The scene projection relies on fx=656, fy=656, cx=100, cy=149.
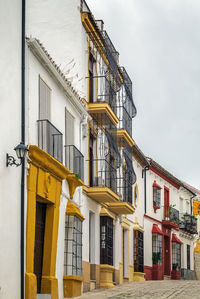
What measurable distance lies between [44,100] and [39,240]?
3303 mm

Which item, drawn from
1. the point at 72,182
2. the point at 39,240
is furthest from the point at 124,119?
the point at 39,240

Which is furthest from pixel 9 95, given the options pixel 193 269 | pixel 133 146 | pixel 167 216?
pixel 193 269

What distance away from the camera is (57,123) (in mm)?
16641

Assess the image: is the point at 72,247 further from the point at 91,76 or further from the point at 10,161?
the point at 91,76

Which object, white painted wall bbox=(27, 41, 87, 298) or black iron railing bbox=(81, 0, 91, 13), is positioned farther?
black iron railing bbox=(81, 0, 91, 13)

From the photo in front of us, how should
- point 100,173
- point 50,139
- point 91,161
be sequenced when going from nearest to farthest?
point 50,139 → point 91,161 → point 100,173

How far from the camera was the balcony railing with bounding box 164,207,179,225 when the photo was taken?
33844 millimetres

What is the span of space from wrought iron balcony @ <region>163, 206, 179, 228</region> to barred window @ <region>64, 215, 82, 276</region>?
1588 cm

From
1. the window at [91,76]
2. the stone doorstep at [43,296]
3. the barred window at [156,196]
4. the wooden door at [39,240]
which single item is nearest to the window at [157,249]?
the barred window at [156,196]

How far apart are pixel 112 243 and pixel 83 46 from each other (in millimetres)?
7077

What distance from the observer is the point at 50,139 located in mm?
15281

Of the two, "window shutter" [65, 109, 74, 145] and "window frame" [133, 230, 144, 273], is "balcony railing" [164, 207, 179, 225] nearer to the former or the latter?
"window frame" [133, 230, 144, 273]

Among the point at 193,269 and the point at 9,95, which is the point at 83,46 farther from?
the point at 193,269

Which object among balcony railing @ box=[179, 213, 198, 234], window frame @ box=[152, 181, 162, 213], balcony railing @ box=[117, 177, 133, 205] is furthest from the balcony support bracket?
balcony railing @ box=[179, 213, 198, 234]
